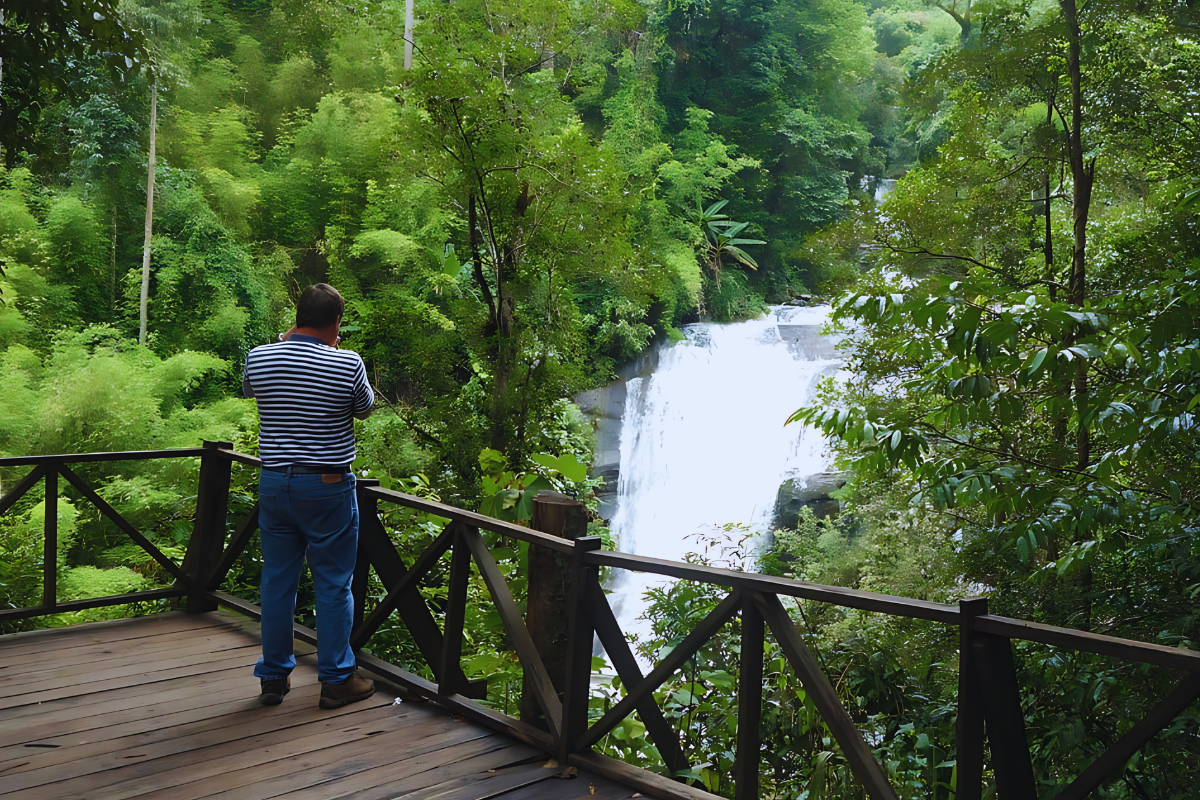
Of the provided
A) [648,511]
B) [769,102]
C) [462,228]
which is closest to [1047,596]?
[648,511]

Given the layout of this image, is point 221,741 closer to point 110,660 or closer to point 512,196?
point 110,660

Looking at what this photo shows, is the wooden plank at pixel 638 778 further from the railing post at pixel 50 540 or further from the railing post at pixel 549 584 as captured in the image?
the railing post at pixel 50 540

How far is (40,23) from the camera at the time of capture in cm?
330

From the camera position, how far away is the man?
2.73 metres

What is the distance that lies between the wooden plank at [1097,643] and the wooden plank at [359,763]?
1.60 meters

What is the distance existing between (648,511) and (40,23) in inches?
460

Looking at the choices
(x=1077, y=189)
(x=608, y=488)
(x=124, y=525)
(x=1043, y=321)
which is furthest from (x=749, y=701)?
(x=608, y=488)

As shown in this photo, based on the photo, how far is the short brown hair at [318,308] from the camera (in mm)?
2775

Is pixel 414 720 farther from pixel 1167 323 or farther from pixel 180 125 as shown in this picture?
pixel 180 125

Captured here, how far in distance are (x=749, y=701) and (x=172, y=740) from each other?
188 centimetres

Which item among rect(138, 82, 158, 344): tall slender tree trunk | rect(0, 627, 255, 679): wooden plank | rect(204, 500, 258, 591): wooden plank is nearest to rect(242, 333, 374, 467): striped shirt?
rect(204, 500, 258, 591): wooden plank

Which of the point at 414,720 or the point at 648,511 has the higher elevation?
the point at 414,720

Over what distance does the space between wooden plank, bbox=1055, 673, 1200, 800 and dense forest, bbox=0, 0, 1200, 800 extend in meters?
0.83

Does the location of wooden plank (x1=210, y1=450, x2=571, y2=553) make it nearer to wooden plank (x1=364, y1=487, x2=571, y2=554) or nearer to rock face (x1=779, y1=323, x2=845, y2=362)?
wooden plank (x1=364, y1=487, x2=571, y2=554)
